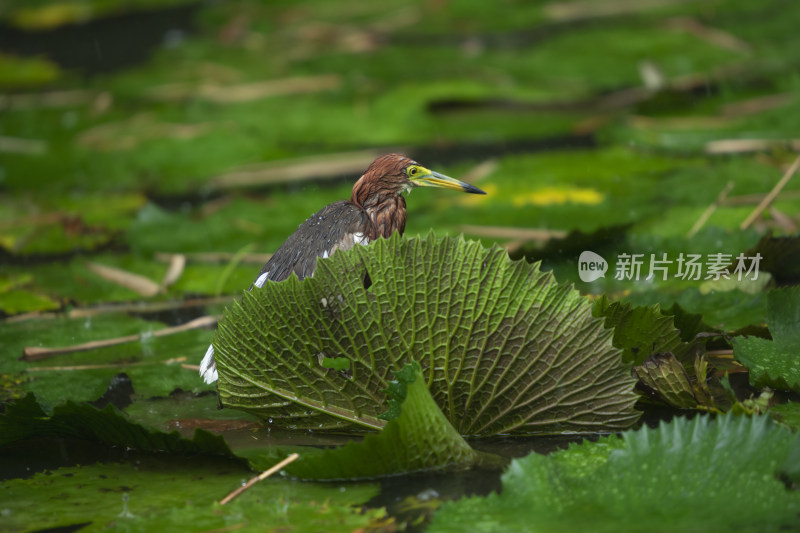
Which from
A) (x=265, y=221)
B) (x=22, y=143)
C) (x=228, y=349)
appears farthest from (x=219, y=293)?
(x=22, y=143)

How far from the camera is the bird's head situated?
156 inches

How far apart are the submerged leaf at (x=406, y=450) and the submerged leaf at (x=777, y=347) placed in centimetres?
87

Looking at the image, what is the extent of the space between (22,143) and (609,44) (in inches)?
195

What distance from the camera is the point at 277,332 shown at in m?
2.94

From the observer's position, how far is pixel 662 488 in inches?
94.0

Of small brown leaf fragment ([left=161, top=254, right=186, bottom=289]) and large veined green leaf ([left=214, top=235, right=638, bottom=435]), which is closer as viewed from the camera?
large veined green leaf ([left=214, top=235, right=638, bottom=435])

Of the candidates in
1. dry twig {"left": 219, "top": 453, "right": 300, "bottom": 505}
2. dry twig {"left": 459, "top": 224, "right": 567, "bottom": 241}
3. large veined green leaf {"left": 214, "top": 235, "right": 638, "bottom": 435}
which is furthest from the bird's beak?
dry twig {"left": 219, "top": 453, "right": 300, "bottom": 505}

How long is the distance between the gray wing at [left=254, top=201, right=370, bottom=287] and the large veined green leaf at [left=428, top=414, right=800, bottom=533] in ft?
4.39

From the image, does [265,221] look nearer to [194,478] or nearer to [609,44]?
[194,478]

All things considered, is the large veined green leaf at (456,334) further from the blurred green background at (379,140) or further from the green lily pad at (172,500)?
the blurred green background at (379,140)

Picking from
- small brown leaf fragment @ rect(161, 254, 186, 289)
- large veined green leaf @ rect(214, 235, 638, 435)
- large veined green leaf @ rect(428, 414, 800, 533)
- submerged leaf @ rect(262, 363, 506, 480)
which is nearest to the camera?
large veined green leaf @ rect(428, 414, 800, 533)

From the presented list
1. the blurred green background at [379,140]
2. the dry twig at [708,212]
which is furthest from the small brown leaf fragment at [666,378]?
the dry twig at [708,212]

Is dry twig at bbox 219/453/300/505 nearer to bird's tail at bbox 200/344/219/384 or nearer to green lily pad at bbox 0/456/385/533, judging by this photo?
green lily pad at bbox 0/456/385/533

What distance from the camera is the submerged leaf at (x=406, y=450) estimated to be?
263cm
